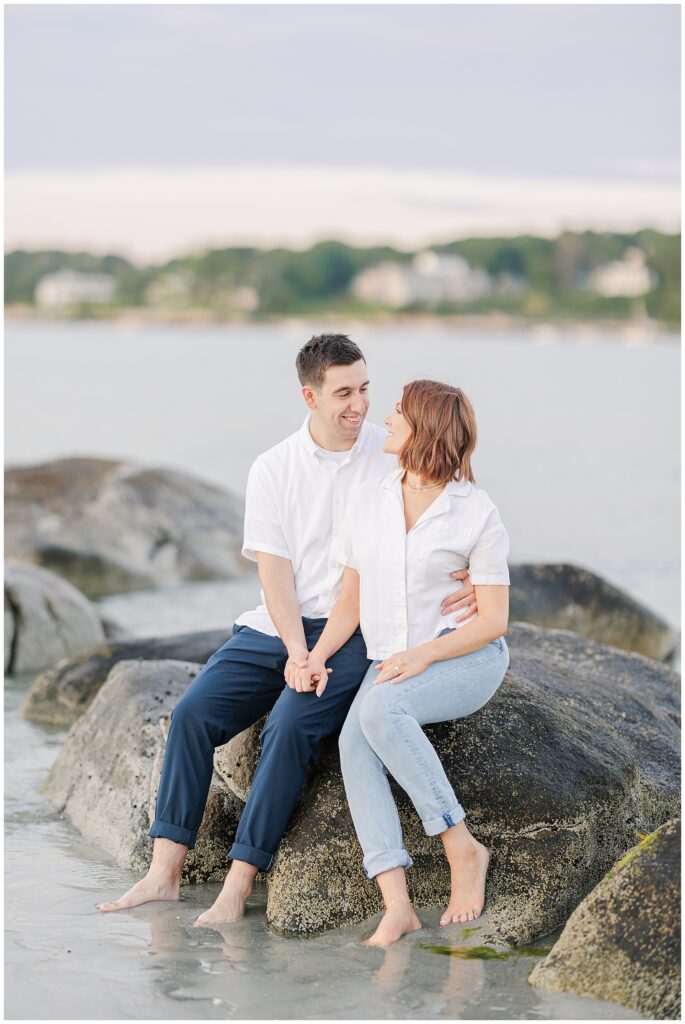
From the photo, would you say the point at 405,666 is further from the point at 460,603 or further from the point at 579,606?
the point at 579,606

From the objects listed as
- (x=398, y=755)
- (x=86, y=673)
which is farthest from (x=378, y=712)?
(x=86, y=673)

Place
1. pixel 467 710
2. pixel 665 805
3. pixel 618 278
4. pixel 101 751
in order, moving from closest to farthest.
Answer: pixel 467 710 → pixel 665 805 → pixel 101 751 → pixel 618 278

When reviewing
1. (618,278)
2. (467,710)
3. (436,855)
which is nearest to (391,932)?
(436,855)

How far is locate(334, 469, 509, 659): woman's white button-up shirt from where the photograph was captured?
512cm

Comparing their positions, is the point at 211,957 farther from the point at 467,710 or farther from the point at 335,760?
the point at 467,710

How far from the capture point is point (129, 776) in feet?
20.5

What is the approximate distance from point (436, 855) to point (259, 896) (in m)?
0.72

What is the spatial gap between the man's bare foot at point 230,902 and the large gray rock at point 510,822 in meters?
0.09

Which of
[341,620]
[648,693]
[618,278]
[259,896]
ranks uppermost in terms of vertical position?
[618,278]

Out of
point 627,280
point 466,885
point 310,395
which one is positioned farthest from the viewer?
point 627,280

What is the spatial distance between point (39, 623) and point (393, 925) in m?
5.56

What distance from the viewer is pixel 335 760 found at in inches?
211

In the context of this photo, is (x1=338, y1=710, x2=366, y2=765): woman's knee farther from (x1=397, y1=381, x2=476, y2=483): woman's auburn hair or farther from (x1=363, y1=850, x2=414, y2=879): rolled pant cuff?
(x1=397, y1=381, x2=476, y2=483): woman's auburn hair

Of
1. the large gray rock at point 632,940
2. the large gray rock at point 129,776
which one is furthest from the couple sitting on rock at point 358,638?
the large gray rock at point 632,940
